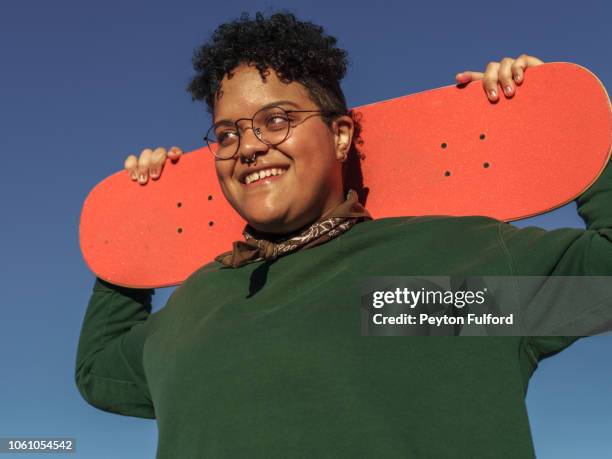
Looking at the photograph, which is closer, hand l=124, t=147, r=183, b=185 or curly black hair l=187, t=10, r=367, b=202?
curly black hair l=187, t=10, r=367, b=202

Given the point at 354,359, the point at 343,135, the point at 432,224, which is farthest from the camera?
the point at 343,135

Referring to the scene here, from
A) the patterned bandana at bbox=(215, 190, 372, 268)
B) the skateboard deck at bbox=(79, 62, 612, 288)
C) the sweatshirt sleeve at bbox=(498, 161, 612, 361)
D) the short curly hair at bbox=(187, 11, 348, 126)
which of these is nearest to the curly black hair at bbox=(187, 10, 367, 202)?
the short curly hair at bbox=(187, 11, 348, 126)

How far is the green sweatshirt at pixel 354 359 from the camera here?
1.41 m

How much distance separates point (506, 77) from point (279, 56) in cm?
60

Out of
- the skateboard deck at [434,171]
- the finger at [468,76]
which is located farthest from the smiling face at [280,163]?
the finger at [468,76]

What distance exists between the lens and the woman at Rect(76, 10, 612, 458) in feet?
4.68

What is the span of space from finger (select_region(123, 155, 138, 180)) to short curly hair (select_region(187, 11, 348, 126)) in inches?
20.0

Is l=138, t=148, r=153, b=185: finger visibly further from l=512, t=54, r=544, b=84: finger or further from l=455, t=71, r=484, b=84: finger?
l=512, t=54, r=544, b=84: finger

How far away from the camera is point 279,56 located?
1.86m

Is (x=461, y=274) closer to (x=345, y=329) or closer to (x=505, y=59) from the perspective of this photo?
(x=345, y=329)

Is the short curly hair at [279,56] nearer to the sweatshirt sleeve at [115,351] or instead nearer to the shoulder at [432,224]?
the shoulder at [432,224]

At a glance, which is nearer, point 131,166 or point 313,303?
point 313,303

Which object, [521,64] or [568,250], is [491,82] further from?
[568,250]

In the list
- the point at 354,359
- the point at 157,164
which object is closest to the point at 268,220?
the point at 354,359
